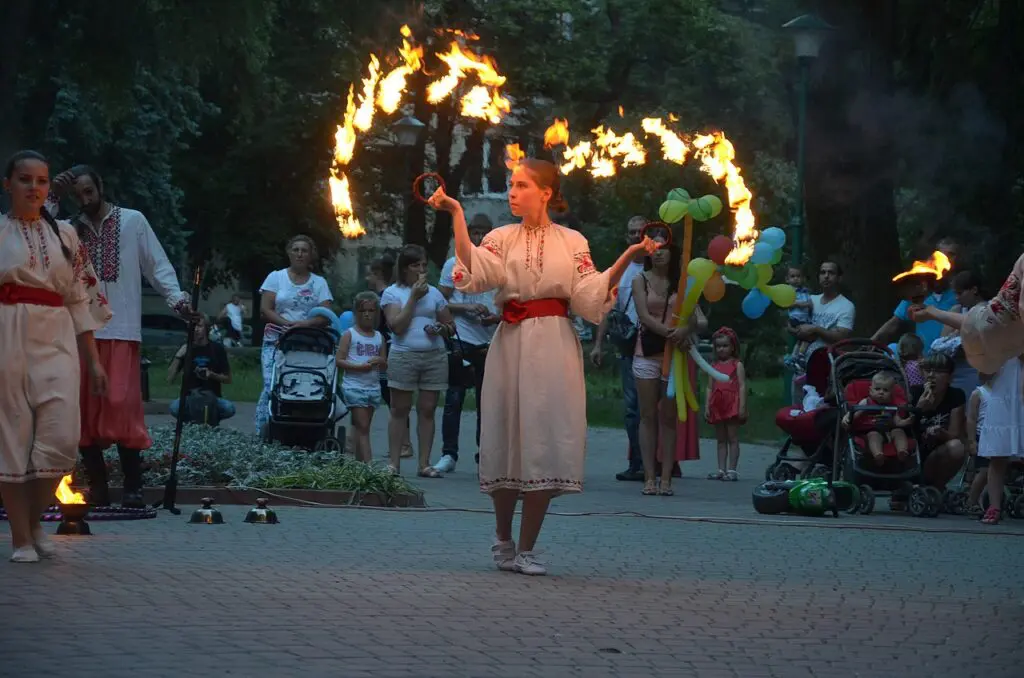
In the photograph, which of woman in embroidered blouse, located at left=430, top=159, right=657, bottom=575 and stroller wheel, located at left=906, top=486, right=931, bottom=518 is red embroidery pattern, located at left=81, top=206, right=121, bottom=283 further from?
stroller wheel, located at left=906, top=486, right=931, bottom=518

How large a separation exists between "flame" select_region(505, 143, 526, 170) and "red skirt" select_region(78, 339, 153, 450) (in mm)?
3047

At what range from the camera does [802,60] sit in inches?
886

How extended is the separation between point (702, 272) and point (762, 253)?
2.41ft

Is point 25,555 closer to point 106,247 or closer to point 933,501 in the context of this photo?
point 106,247

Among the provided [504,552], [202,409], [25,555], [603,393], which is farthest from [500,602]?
[603,393]

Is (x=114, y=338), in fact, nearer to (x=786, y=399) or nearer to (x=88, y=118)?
(x=786, y=399)

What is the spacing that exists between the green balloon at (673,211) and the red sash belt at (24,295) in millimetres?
6187

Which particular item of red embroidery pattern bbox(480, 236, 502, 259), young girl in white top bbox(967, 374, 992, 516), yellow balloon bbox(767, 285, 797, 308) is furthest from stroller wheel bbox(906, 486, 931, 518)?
red embroidery pattern bbox(480, 236, 502, 259)

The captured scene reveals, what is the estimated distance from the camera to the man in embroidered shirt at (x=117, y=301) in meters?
11.8

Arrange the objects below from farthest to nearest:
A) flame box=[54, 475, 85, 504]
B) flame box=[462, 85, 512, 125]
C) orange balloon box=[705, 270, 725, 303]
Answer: orange balloon box=[705, 270, 725, 303], flame box=[54, 475, 85, 504], flame box=[462, 85, 512, 125]

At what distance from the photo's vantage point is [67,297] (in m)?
9.83

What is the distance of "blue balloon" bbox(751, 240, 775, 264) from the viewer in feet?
51.2

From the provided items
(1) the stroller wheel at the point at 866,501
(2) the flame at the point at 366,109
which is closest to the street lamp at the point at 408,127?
(2) the flame at the point at 366,109

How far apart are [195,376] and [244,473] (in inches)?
223
